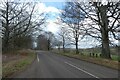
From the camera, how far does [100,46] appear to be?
37.0 metres

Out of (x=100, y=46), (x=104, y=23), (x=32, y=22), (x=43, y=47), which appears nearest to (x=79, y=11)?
(x=104, y=23)

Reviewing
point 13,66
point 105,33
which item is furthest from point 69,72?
point 105,33

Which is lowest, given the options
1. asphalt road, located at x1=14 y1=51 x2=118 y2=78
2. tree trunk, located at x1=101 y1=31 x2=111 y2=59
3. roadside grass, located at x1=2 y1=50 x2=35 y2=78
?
asphalt road, located at x1=14 y1=51 x2=118 y2=78

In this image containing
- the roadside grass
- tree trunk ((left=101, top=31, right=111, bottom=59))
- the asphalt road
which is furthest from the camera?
tree trunk ((left=101, top=31, right=111, bottom=59))

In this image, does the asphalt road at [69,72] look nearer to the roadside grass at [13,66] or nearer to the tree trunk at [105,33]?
the roadside grass at [13,66]

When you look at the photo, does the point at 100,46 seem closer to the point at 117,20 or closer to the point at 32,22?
the point at 117,20

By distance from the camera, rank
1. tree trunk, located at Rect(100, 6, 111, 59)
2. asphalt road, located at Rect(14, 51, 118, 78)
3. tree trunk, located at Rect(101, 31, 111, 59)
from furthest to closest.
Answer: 1. tree trunk, located at Rect(101, 31, 111, 59)
2. tree trunk, located at Rect(100, 6, 111, 59)
3. asphalt road, located at Rect(14, 51, 118, 78)

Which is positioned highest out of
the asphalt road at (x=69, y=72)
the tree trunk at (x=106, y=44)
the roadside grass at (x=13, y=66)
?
the tree trunk at (x=106, y=44)

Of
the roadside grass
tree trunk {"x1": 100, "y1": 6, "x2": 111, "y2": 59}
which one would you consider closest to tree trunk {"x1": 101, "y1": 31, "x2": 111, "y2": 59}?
tree trunk {"x1": 100, "y1": 6, "x2": 111, "y2": 59}

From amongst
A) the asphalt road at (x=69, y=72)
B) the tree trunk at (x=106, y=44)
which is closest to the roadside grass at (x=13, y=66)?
the asphalt road at (x=69, y=72)

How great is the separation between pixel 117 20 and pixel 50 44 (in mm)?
96117

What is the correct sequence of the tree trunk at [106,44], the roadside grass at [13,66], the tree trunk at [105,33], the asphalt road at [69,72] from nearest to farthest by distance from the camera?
the asphalt road at [69,72] < the roadside grass at [13,66] < the tree trunk at [105,33] < the tree trunk at [106,44]

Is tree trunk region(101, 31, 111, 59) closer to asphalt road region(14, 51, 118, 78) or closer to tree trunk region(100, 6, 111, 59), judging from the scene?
tree trunk region(100, 6, 111, 59)

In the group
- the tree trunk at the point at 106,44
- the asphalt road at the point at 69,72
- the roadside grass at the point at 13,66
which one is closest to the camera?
the asphalt road at the point at 69,72
